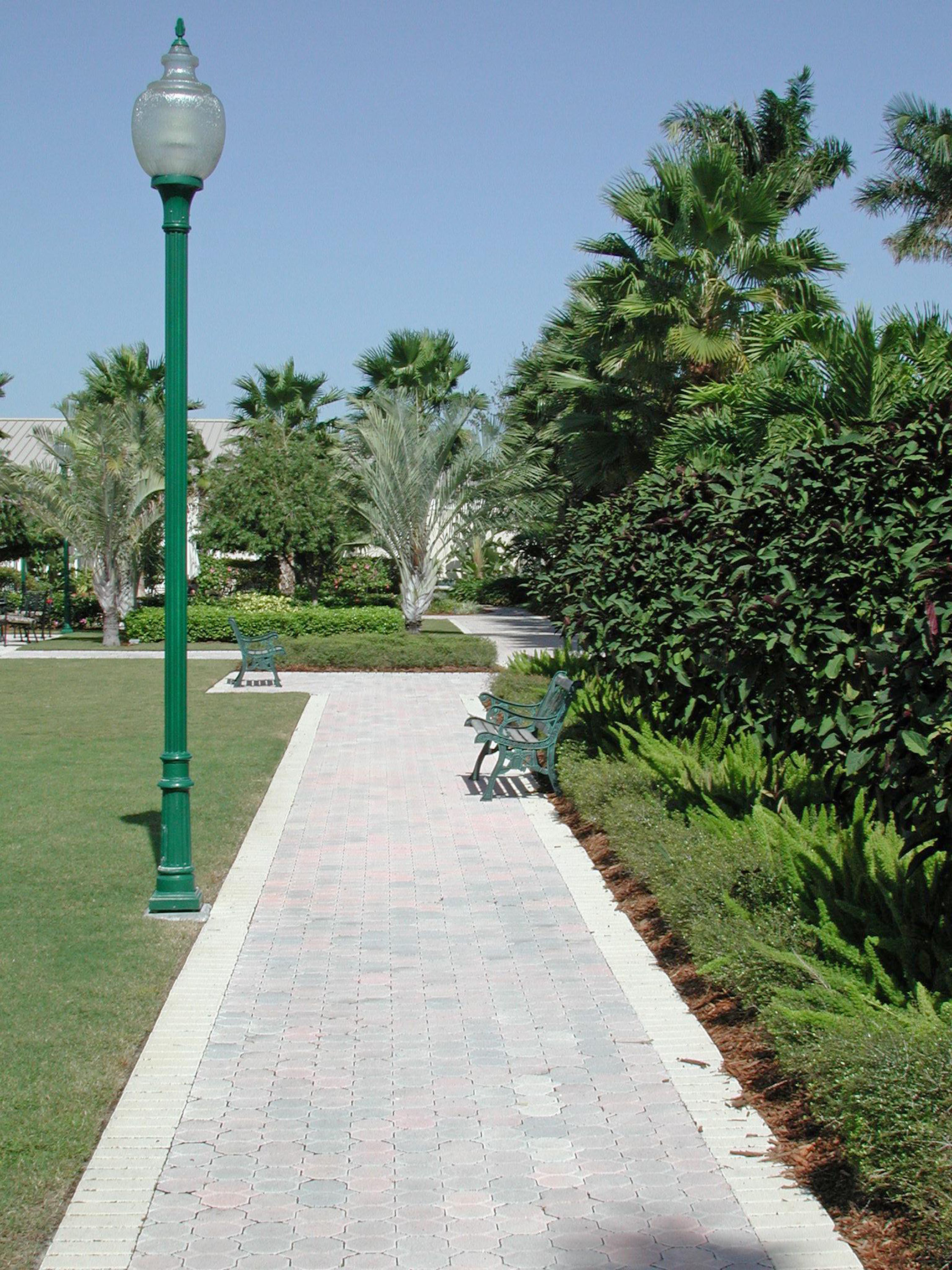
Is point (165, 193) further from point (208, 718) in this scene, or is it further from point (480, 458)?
point (480, 458)

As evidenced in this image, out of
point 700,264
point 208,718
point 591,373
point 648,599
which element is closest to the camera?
point 648,599

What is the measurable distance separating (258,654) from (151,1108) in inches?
616

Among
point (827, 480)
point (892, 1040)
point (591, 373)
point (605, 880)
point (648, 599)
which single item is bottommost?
point (605, 880)

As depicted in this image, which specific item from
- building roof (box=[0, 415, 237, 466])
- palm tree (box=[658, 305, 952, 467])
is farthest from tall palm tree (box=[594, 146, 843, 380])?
building roof (box=[0, 415, 237, 466])

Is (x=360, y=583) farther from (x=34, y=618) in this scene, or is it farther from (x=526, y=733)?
(x=526, y=733)

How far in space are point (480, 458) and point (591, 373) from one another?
4.78 metres

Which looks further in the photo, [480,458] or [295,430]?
[295,430]

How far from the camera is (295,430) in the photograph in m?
37.7

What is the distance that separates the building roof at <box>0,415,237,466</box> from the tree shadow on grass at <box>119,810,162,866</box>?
44462mm

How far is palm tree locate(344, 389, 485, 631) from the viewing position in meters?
27.4

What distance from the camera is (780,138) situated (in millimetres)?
27781

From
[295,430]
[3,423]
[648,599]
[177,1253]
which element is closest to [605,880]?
[648,599]

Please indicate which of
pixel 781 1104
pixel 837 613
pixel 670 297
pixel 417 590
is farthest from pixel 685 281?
pixel 781 1104

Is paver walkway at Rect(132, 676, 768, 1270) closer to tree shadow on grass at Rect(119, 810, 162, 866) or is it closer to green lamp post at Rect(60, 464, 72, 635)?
tree shadow on grass at Rect(119, 810, 162, 866)
